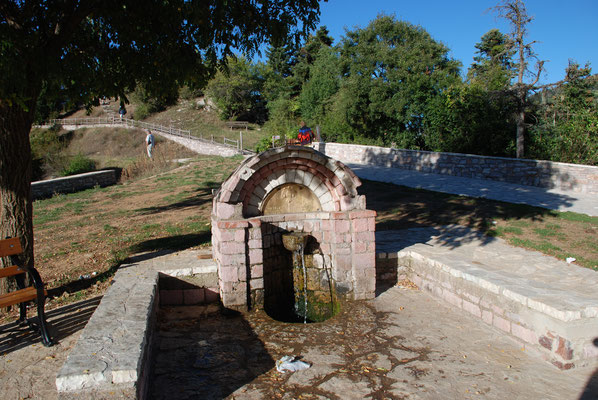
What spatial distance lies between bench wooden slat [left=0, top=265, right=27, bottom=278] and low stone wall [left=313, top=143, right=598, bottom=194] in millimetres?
14519

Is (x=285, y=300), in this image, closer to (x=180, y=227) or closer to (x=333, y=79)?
(x=180, y=227)

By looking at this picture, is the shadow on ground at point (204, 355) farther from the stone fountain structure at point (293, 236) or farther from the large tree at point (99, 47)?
the large tree at point (99, 47)

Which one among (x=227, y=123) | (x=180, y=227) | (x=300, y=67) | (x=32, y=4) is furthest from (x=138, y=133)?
(x=32, y=4)

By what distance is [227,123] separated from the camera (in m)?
44.5

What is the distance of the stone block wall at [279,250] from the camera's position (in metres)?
6.08

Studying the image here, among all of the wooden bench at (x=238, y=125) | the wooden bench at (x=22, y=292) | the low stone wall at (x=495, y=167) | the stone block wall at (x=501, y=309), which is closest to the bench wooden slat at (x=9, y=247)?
the wooden bench at (x=22, y=292)

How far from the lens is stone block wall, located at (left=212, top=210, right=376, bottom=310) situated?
6.08 meters

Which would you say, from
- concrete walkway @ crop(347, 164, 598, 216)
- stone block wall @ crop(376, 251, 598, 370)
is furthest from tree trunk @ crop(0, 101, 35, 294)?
concrete walkway @ crop(347, 164, 598, 216)

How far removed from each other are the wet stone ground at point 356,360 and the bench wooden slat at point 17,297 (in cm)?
157

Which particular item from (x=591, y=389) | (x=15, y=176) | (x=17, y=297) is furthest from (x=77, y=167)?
(x=591, y=389)

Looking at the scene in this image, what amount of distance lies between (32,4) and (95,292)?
426 centimetres

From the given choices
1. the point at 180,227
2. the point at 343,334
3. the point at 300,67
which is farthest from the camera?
the point at 300,67

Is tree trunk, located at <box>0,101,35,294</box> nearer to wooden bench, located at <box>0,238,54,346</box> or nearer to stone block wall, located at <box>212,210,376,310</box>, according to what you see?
wooden bench, located at <box>0,238,54,346</box>

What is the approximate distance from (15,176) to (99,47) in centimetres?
253
